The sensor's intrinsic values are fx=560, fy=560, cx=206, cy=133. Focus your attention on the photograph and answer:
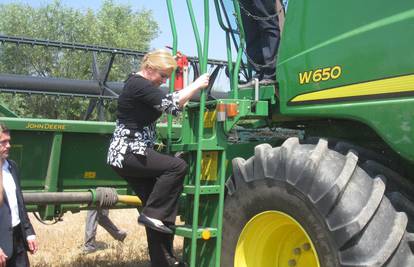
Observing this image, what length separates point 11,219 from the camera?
381cm

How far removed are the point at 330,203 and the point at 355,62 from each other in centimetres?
80

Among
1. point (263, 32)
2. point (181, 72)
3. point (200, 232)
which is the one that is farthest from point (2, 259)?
point (263, 32)

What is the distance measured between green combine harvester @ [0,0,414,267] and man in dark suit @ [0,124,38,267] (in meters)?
0.62

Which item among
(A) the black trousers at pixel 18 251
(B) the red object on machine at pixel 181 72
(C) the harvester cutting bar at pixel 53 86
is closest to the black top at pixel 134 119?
(B) the red object on machine at pixel 181 72

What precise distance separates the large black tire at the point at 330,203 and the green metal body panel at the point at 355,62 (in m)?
0.26

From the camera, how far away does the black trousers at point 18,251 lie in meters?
3.90

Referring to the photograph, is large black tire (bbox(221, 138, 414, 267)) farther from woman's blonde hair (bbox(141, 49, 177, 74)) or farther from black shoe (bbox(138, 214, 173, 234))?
woman's blonde hair (bbox(141, 49, 177, 74))

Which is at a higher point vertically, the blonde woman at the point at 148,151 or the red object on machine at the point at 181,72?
the red object on machine at the point at 181,72

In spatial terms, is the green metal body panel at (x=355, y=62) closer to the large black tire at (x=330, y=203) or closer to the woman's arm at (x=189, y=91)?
the large black tire at (x=330, y=203)

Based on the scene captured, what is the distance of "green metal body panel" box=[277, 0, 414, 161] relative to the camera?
283 cm

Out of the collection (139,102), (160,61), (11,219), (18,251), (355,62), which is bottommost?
(18,251)

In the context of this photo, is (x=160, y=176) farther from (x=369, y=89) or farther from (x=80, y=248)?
(x=80, y=248)

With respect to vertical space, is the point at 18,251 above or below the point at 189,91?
below

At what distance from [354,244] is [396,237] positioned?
0.21 m
